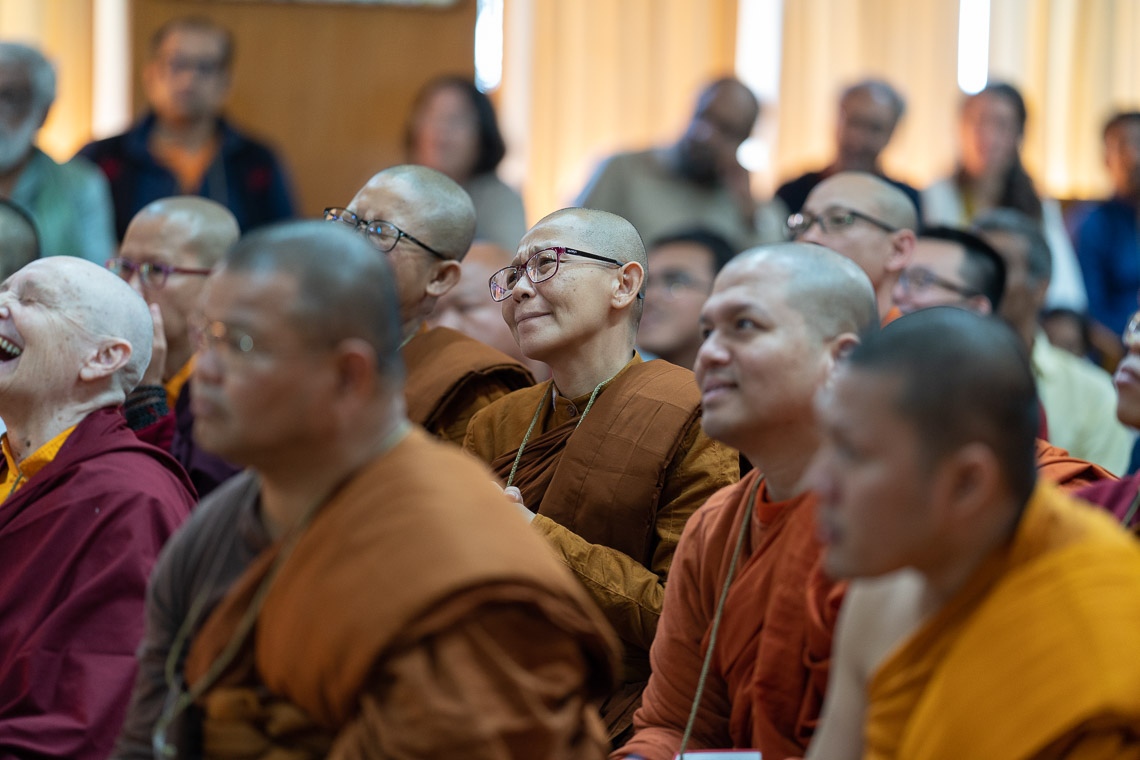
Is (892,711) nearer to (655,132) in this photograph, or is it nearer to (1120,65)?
(655,132)

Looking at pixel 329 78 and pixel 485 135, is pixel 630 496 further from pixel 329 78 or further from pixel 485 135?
pixel 329 78

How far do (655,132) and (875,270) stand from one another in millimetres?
3542

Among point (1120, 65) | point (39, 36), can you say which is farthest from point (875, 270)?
point (1120, 65)

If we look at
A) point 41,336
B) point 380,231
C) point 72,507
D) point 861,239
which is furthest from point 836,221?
point 72,507

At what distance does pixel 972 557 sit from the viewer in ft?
5.97

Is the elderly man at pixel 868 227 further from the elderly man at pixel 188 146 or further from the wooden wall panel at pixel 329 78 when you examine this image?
the wooden wall panel at pixel 329 78

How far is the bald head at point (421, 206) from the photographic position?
11.9 ft

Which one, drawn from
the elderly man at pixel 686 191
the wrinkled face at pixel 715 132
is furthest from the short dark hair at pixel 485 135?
the wrinkled face at pixel 715 132

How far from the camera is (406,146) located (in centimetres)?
624

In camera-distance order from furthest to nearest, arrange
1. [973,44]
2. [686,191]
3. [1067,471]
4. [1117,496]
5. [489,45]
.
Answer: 1. [973,44]
2. [489,45]
3. [686,191]
4. [1067,471]
5. [1117,496]

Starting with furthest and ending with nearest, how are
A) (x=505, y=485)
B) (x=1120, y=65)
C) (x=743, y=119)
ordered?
1. (x=1120, y=65)
2. (x=743, y=119)
3. (x=505, y=485)

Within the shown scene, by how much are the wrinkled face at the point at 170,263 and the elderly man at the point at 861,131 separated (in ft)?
9.04

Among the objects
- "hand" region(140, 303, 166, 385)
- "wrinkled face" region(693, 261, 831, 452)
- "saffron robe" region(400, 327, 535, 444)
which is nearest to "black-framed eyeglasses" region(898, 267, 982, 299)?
"saffron robe" region(400, 327, 535, 444)

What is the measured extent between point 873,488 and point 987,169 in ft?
15.9
